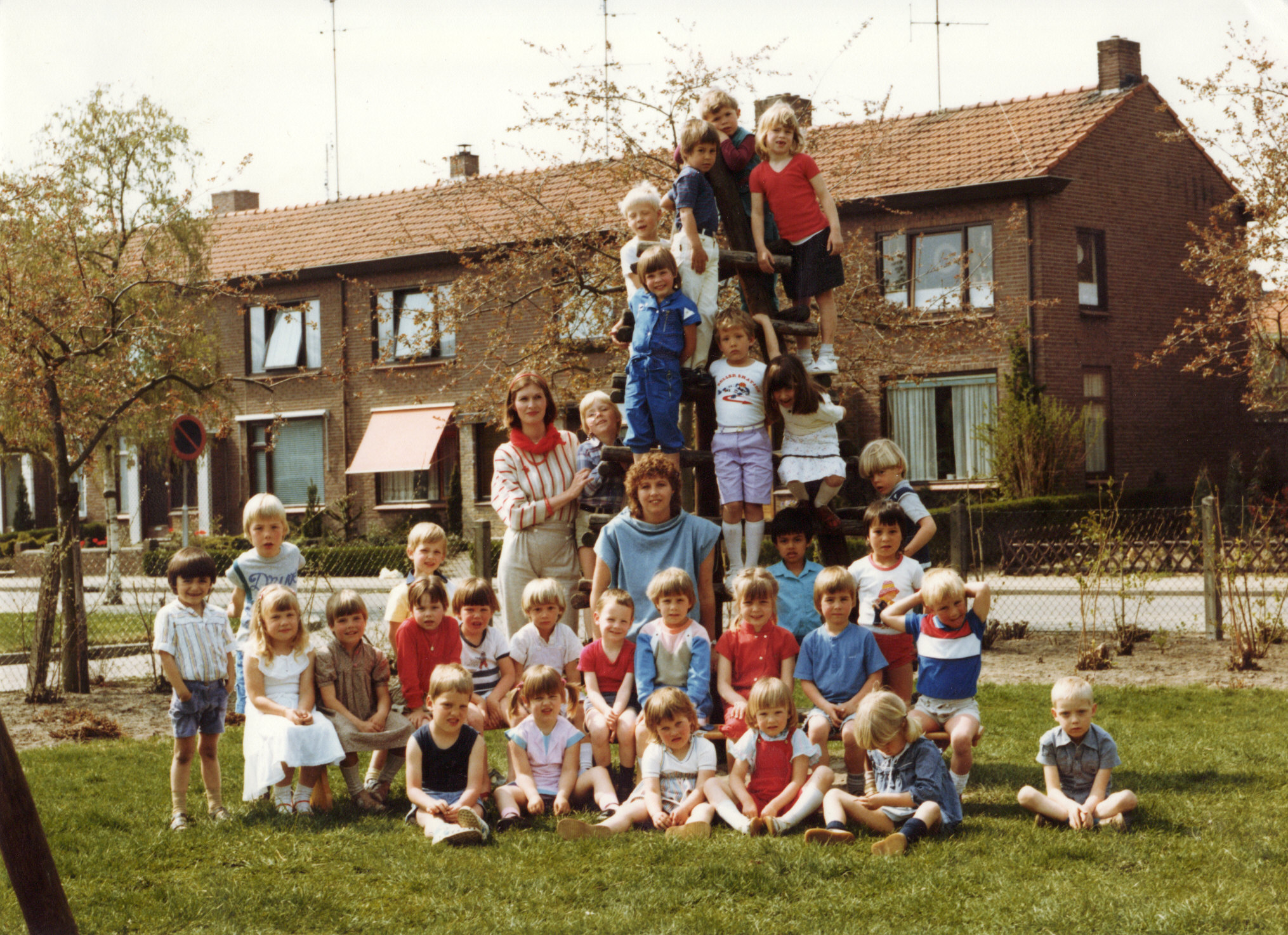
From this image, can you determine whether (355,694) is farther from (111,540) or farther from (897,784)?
(111,540)

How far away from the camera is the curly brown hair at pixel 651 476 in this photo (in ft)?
24.8

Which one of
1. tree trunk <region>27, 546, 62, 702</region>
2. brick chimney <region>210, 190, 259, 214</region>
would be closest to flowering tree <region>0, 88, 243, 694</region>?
tree trunk <region>27, 546, 62, 702</region>

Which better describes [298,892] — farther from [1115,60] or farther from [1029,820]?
[1115,60]

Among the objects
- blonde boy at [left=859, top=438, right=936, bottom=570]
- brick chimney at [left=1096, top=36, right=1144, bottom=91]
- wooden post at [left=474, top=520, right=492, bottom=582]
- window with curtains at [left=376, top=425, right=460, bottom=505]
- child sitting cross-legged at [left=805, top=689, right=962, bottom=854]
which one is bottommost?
child sitting cross-legged at [left=805, top=689, right=962, bottom=854]

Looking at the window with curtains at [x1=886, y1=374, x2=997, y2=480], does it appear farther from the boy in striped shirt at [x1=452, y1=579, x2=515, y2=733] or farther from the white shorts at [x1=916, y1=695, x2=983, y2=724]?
the boy in striped shirt at [x1=452, y1=579, x2=515, y2=733]

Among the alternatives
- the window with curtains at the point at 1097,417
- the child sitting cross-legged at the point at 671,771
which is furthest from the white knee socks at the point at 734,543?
the window with curtains at the point at 1097,417

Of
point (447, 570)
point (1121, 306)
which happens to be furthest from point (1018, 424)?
point (447, 570)

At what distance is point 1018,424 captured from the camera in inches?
1008

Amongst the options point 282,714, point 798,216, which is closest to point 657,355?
point 798,216

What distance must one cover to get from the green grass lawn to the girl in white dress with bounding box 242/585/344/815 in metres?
0.20

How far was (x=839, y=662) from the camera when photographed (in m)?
7.40

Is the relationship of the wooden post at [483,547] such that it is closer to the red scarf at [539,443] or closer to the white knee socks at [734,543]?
the red scarf at [539,443]

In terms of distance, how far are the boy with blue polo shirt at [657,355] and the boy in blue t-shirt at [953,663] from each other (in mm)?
1703

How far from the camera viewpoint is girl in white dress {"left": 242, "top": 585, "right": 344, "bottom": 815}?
718 cm
